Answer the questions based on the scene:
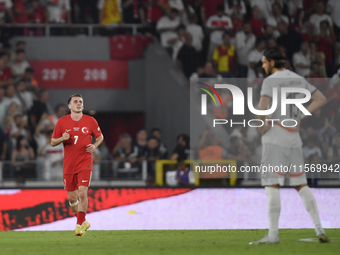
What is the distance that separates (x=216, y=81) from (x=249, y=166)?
2569mm

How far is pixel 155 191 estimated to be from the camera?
9.73 metres

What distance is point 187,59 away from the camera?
1365 centimetres

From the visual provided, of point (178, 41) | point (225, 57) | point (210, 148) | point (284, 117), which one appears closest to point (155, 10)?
point (178, 41)

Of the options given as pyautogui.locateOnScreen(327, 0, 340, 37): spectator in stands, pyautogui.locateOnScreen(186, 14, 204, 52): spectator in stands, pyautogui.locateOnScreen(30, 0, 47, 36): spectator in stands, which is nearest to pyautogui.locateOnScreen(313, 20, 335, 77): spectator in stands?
pyautogui.locateOnScreen(327, 0, 340, 37): spectator in stands

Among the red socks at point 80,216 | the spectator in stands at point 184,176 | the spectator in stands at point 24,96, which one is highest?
the spectator in stands at point 24,96

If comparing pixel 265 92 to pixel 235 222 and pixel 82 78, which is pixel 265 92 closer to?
pixel 235 222

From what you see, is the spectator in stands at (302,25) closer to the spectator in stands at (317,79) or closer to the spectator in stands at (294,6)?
the spectator in stands at (294,6)

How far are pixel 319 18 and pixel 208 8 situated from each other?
2780 millimetres

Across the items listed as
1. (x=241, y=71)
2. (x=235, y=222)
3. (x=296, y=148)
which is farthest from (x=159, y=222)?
(x=241, y=71)

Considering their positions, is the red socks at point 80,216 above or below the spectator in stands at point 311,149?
below

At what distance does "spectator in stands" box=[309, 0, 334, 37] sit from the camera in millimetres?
14758

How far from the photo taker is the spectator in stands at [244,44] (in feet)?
45.1

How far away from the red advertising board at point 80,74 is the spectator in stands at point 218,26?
2.25 meters

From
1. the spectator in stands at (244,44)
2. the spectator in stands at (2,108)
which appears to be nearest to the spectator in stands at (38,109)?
the spectator in stands at (2,108)
